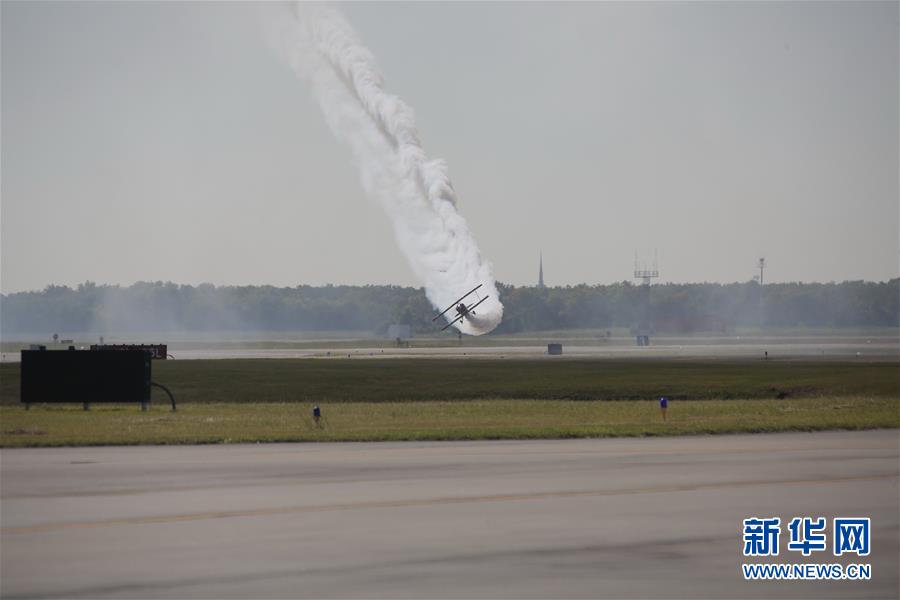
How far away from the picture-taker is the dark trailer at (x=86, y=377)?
162ft

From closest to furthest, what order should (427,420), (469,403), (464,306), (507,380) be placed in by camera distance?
(427,420), (469,403), (507,380), (464,306)

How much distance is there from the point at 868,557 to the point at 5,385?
189 ft

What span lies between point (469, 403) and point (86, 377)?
15.2 m

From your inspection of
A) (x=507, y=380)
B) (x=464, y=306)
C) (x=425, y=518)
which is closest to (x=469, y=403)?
(x=507, y=380)

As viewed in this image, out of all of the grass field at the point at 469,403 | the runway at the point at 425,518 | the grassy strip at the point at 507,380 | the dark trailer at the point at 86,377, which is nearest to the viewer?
the runway at the point at 425,518

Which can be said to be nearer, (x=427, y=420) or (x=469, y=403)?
(x=427, y=420)

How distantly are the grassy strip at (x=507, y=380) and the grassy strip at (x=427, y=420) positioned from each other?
232 inches

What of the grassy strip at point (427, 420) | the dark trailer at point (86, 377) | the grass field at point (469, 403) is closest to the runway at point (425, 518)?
the grassy strip at point (427, 420)

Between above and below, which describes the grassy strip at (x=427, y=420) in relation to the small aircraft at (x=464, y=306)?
below

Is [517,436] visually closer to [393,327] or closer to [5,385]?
[5,385]

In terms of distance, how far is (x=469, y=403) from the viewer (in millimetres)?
54906

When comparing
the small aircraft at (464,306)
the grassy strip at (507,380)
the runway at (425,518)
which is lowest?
the runway at (425,518)

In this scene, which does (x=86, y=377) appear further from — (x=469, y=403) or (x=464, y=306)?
(x=464, y=306)

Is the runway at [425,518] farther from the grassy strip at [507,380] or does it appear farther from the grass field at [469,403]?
the grassy strip at [507,380]
